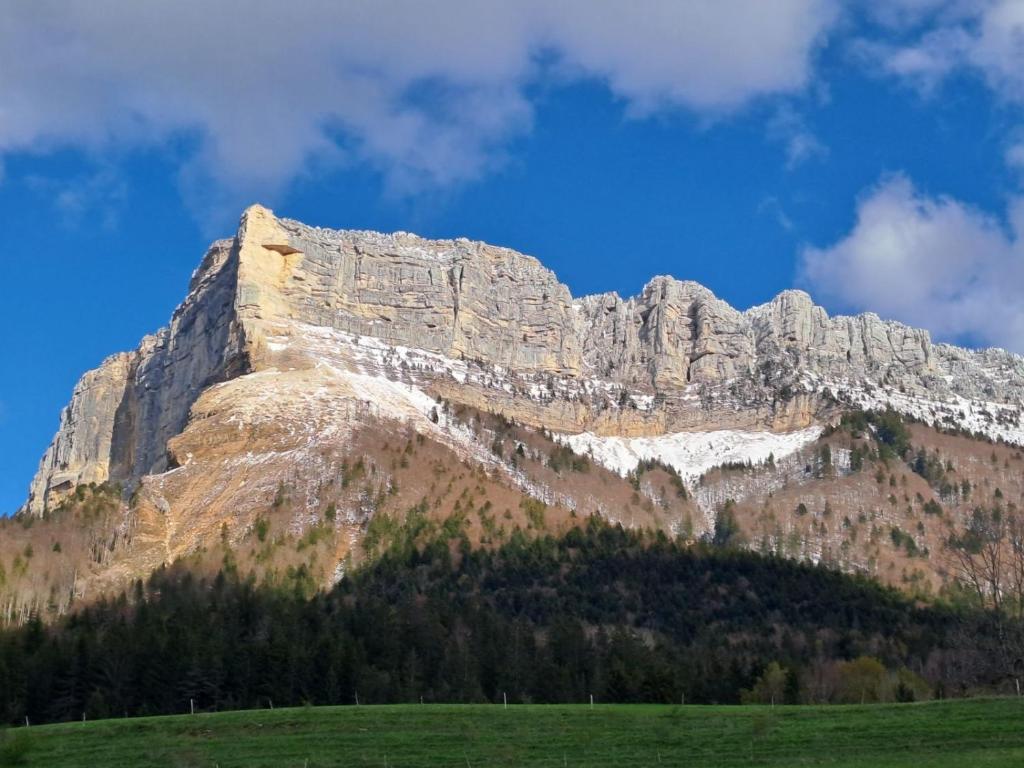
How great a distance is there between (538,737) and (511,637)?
Result: 206 feet

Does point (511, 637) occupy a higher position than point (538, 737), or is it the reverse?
point (511, 637)

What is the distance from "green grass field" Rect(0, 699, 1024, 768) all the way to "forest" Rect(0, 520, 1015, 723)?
19.4m

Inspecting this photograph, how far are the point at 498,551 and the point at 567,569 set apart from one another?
8582 mm

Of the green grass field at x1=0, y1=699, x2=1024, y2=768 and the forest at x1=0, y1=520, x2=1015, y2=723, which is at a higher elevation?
the forest at x1=0, y1=520, x2=1015, y2=723

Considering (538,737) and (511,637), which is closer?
(538,737)

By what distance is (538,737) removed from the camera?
56.0 metres

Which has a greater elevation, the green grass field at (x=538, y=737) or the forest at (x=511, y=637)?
the forest at (x=511, y=637)

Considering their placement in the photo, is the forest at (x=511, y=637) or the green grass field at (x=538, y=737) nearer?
the green grass field at (x=538, y=737)

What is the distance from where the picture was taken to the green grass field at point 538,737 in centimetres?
5122

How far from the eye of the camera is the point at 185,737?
58625 millimetres

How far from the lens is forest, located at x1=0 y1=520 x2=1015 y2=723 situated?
8956cm

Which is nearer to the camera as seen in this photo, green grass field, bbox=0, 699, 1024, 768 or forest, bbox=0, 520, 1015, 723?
green grass field, bbox=0, 699, 1024, 768

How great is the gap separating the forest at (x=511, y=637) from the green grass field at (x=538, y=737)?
1939cm

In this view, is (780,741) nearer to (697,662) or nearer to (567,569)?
(697,662)
